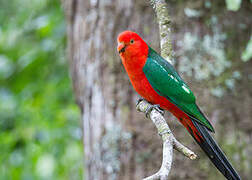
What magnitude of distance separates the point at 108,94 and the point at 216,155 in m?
1.50

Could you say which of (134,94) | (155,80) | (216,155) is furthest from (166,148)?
(134,94)

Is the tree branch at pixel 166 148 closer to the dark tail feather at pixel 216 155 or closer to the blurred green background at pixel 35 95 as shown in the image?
the dark tail feather at pixel 216 155

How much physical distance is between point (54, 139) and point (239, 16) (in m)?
2.51

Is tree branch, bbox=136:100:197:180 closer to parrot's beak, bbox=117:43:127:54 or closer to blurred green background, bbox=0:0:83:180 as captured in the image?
parrot's beak, bbox=117:43:127:54

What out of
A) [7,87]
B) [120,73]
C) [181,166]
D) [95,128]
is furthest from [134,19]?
[7,87]

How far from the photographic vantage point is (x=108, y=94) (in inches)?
142

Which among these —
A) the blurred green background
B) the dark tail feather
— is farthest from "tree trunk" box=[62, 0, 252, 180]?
the dark tail feather

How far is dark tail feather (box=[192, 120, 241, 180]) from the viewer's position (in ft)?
7.68

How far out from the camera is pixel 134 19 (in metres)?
3.64

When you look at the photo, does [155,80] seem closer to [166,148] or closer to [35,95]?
[166,148]

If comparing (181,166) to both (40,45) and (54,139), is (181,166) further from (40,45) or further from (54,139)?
(40,45)

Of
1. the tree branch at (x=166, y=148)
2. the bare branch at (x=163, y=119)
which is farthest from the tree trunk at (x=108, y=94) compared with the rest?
the tree branch at (x=166, y=148)

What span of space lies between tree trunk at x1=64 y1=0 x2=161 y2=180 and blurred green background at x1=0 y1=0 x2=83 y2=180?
2.00ft

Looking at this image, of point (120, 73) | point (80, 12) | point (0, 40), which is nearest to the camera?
point (120, 73)
